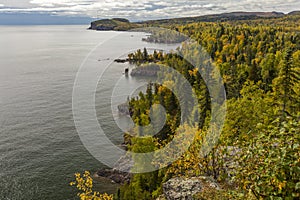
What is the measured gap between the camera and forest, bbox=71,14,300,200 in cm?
618

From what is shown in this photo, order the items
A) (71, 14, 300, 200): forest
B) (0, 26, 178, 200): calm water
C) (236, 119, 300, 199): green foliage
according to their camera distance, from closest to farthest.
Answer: (236, 119, 300, 199): green foliage, (71, 14, 300, 200): forest, (0, 26, 178, 200): calm water

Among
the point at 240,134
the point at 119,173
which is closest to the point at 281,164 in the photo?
the point at 240,134

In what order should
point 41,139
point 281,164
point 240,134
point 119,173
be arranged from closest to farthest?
1. point 281,164
2. point 240,134
3. point 119,173
4. point 41,139

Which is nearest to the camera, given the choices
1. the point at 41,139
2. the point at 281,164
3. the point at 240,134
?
the point at 281,164

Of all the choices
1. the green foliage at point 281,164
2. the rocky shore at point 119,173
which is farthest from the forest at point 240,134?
the rocky shore at point 119,173

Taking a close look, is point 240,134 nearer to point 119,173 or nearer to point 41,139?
point 119,173

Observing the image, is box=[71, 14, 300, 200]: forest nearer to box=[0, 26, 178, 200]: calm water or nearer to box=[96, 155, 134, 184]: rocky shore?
box=[96, 155, 134, 184]: rocky shore

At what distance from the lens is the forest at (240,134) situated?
6.18 meters

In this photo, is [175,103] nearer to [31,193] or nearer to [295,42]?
[31,193]

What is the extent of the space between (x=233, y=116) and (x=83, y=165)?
74.7ft

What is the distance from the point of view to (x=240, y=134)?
24.8 meters

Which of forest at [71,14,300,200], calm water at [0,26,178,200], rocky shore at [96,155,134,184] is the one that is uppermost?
forest at [71,14,300,200]

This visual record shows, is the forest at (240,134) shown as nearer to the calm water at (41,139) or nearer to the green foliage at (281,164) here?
the green foliage at (281,164)

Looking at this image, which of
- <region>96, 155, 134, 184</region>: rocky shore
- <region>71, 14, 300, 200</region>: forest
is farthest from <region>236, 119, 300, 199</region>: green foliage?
<region>96, 155, 134, 184</region>: rocky shore
